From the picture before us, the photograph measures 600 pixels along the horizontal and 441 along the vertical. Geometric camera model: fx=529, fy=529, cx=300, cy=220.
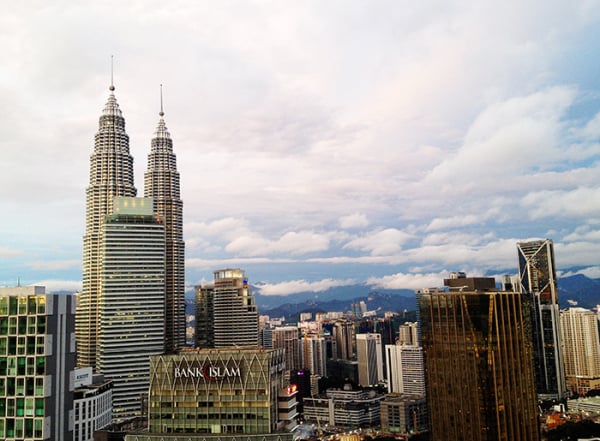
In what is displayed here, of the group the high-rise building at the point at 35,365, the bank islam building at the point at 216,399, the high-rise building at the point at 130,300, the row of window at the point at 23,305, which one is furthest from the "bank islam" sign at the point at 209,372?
the high-rise building at the point at 130,300

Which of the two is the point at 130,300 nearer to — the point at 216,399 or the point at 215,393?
the point at 215,393

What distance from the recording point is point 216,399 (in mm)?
84000

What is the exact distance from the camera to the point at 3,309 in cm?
6894

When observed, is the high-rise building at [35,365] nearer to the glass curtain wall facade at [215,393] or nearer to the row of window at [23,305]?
the row of window at [23,305]

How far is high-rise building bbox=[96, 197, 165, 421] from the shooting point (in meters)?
174

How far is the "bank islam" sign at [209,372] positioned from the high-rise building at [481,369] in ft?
146

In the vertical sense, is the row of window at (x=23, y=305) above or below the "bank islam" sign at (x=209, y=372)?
above

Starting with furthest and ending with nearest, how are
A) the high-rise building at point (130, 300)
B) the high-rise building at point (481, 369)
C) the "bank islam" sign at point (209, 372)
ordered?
1. the high-rise building at point (130, 300)
2. the high-rise building at point (481, 369)
3. the "bank islam" sign at point (209, 372)

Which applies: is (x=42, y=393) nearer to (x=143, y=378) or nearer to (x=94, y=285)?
(x=143, y=378)

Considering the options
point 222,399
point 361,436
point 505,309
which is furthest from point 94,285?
point 505,309

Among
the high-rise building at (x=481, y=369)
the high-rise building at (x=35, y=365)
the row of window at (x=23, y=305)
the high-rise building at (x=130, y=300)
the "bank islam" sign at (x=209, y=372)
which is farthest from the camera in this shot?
the high-rise building at (x=130, y=300)

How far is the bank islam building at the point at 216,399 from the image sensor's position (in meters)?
82.8

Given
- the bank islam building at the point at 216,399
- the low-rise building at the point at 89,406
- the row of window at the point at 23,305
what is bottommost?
the low-rise building at the point at 89,406

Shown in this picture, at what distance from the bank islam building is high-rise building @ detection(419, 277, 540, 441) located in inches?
1398
